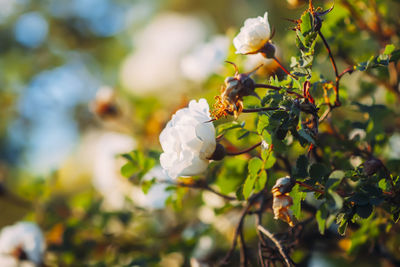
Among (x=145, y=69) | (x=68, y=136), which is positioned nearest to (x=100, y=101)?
(x=145, y=69)

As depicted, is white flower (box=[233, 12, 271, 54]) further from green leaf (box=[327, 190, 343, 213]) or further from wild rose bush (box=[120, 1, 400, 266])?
green leaf (box=[327, 190, 343, 213])

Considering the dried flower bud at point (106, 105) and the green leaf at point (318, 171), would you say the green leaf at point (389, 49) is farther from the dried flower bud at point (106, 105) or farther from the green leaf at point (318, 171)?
the dried flower bud at point (106, 105)

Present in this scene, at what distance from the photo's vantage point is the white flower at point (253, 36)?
34 centimetres

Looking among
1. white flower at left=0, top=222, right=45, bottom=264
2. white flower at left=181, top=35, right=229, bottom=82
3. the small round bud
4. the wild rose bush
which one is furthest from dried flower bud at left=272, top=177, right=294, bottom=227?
white flower at left=0, top=222, right=45, bottom=264

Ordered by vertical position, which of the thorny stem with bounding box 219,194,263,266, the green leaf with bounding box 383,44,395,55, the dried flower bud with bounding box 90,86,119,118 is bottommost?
the thorny stem with bounding box 219,194,263,266

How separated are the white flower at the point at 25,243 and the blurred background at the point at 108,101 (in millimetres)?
28

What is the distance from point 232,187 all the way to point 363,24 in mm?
330

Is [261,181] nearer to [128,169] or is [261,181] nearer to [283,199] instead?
[283,199]

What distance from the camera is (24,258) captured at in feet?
1.95

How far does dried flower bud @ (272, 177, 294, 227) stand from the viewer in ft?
1.02

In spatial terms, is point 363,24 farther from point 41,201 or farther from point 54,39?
point 54,39

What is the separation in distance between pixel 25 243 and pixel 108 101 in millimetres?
306

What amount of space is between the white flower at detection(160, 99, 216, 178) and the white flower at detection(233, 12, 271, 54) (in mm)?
63

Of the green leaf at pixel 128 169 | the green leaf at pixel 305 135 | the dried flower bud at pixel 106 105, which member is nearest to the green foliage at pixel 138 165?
the green leaf at pixel 128 169
